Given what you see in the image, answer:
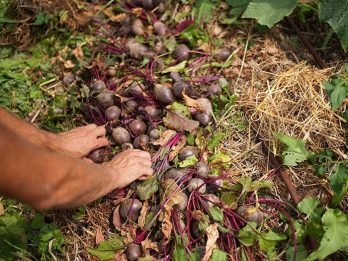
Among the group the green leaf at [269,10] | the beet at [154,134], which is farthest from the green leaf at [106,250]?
the green leaf at [269,10]

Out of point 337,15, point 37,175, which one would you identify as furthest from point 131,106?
point 337,15

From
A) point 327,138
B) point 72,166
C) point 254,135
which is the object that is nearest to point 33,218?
point 72,166

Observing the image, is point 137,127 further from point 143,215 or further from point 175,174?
point 143,215

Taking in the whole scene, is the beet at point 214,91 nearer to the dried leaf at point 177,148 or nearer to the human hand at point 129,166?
the dried leaf at point 177,148

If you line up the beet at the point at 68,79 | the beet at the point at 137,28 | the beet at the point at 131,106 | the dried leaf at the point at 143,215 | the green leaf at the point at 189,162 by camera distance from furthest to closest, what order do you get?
the beet at the point at 137,28 < the beet at the point at 68,79 < the beet at the point at 131,106 < the green leaf at the point at 189,162 < the dried leaf at the point at 143,215

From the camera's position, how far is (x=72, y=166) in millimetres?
2293

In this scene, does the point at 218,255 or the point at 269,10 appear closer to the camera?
the point at 218,255

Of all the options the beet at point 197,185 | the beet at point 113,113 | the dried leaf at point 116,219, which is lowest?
the dried leaf at point 116,219

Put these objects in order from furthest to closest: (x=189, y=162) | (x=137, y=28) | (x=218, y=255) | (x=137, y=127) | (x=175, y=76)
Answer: (x=137, y=28), (x=175, y=76), (x=137, y=127), (x=189, y=162), (x=218, y=255)

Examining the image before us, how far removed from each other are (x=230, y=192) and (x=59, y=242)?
131cm

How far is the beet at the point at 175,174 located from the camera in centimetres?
315

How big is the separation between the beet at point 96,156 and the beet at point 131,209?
47 centimetres

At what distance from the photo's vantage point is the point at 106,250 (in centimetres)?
305

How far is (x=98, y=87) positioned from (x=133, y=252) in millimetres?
1414
